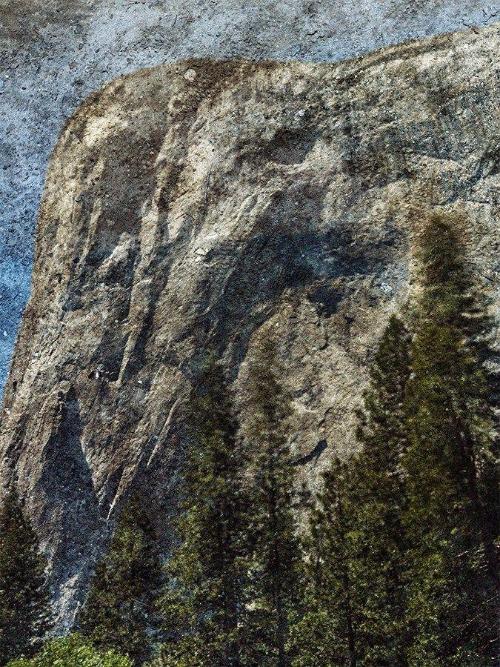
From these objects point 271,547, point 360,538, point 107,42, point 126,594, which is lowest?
point 126,594

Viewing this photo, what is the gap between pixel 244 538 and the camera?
35.8 m

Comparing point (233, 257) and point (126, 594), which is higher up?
point (233, 257)

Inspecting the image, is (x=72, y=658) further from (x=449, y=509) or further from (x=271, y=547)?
(x=449, y=509)

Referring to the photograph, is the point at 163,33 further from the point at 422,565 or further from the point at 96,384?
the point at 422,565

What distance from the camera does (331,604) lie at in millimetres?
33812

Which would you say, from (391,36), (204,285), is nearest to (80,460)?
(204,285)

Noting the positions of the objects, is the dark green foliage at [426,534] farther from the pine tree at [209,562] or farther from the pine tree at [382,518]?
the pine tree at [209,562]

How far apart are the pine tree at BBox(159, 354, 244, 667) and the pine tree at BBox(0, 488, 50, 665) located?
6015 mm

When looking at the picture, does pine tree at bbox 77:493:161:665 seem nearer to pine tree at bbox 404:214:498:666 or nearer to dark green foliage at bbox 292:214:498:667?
dark green foliage at bbox 292:214:498:667

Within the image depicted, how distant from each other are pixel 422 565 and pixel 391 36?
85.4 ft

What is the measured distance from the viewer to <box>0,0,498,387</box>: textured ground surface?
156ft

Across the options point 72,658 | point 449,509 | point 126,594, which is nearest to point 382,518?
point 449,509

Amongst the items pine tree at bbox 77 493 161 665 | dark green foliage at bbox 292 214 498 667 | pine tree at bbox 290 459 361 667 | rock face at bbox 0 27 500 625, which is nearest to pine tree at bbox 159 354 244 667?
pine tree at bbox 77 493 161 665

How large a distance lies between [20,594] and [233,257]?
17.3 meters
